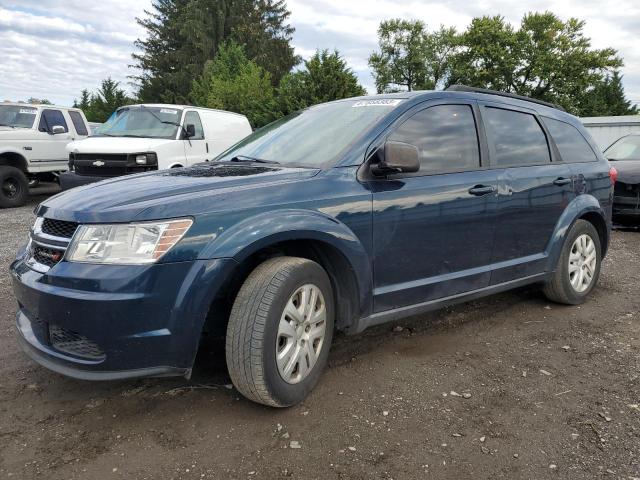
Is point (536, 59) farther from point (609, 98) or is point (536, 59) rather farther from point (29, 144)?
point (29, 144)

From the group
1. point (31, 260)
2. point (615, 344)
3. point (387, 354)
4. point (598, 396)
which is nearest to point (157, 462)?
point (31, 260)

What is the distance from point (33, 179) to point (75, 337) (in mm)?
10653

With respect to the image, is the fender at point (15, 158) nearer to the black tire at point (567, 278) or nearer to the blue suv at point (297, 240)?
the blue suv at point (297, 240)

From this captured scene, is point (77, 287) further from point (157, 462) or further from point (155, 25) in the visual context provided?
point (155, 25)

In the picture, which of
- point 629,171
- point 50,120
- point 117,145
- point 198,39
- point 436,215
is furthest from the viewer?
point 198,39

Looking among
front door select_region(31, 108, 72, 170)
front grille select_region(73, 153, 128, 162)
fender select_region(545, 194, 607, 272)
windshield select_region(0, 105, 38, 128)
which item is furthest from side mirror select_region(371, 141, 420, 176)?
windshield select_region(0, 105, 38, 128)

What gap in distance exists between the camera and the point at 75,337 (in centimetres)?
237

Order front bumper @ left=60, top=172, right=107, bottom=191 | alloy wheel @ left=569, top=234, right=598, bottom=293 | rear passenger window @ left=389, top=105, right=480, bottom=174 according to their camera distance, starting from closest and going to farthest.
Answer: rear passenger window @ left=389, top=105, right=480, bottom=174 → alloy wheel @ left=569, top=234, right=598, bottom=293 → front bumper @ left=60, top=172, right=107, bottom=191

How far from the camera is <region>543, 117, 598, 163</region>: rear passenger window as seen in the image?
430 cm

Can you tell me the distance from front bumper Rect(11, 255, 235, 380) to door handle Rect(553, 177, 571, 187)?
2.94 meters

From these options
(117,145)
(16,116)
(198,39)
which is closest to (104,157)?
(117,145)

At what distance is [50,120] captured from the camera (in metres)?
11.0

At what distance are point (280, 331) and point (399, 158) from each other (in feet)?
3.76

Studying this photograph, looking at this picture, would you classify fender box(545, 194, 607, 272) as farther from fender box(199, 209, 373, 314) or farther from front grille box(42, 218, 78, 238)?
front grille box(42, 218, 78, 238)
